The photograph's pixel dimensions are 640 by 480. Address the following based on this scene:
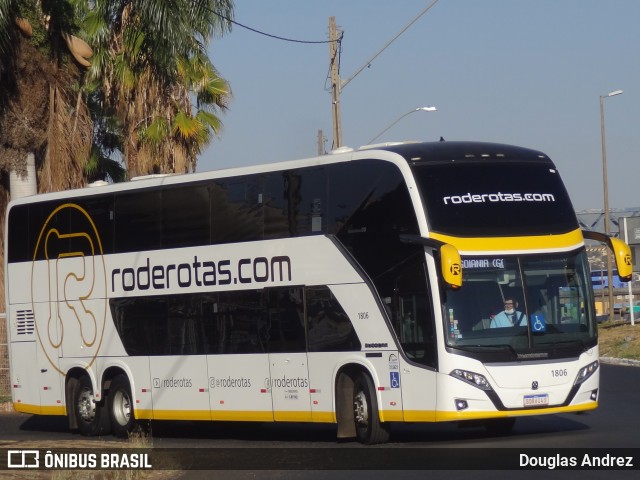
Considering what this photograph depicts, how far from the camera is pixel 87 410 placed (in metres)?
21.5

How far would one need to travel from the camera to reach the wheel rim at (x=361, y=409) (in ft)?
54.7

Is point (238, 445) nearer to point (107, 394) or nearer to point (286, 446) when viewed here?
point (286, 446)

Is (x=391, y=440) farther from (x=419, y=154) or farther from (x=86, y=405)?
(x=86, y=405)

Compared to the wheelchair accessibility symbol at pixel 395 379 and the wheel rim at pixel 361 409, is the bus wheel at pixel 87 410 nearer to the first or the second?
the wheel rim at pixel 361 409

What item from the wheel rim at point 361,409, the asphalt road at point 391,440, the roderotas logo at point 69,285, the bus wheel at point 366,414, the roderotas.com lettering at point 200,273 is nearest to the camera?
the asphalt road at point 391,440

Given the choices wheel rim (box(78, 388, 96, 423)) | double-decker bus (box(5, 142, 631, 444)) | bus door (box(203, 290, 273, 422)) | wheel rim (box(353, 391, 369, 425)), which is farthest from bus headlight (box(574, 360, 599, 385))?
wheel rim (box(78, 388, 96, 423))

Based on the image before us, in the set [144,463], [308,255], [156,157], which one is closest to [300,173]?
[308,255]

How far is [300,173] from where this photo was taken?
17.8 m

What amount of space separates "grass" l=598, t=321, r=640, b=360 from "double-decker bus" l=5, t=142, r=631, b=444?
764 inches

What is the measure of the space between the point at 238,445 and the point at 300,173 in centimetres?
422

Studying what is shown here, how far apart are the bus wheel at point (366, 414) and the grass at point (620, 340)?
Result: 66.8ft

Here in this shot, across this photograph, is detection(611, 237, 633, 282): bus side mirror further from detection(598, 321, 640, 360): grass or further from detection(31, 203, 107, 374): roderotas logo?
detection(598, 321, 640, 360): grass

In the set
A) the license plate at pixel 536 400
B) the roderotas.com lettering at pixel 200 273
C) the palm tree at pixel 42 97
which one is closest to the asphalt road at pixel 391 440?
the license plate at pixel 536 400

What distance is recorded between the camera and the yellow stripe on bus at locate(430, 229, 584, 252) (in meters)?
15.8
